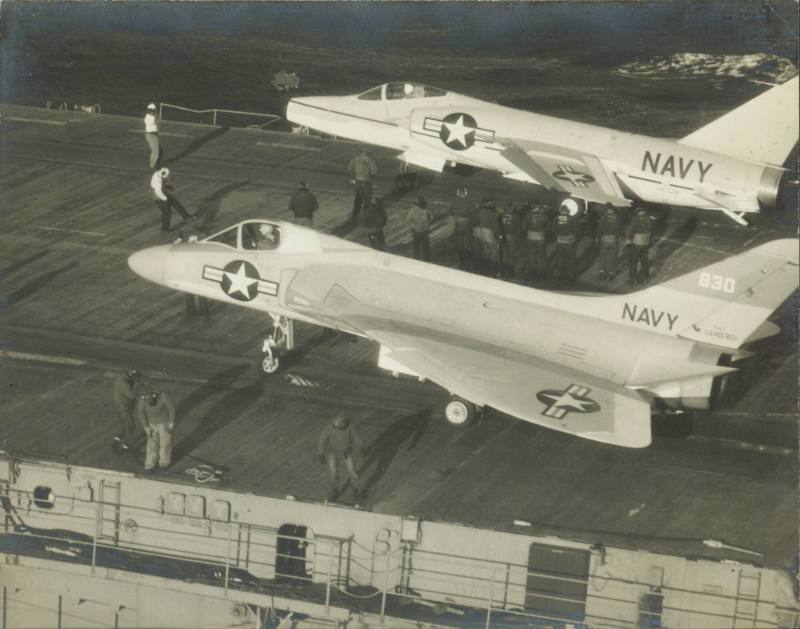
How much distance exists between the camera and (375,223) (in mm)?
32094

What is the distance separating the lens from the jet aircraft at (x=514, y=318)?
25.4m

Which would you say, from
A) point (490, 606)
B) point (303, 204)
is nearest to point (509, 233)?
point (303, 204)

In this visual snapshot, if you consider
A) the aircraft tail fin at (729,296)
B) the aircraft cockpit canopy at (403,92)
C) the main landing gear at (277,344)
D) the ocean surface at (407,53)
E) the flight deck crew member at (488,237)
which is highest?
the ocean surface at (407,53)

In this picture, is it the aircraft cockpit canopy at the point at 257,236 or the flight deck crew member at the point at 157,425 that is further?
the aircraft cockpit canopy at the point at 257,236

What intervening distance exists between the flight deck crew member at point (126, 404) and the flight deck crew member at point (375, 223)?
28.0 ft

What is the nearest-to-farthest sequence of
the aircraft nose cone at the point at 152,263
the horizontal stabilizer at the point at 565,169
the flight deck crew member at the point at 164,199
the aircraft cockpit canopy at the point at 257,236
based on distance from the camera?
the aircraft cockpit canopy at the point at 257,236 → the aircraft nose cone at the point at 152,263 → the flight deck crew member at the point at 164,199 → the horizontal stabilizer at the point at 565,169

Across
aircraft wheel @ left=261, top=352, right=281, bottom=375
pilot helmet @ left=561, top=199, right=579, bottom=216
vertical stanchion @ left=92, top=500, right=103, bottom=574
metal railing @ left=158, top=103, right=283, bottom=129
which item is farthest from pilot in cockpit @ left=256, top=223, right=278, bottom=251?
metal railing @ left=158, top=103, right=283, bottom=129

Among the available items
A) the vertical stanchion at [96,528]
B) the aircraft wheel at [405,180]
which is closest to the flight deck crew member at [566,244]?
the aircraft wheel at [405,180]

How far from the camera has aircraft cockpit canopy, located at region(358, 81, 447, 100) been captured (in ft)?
127

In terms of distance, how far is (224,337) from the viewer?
30875mm

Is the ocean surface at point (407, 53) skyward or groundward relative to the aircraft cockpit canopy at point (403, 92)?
skyward

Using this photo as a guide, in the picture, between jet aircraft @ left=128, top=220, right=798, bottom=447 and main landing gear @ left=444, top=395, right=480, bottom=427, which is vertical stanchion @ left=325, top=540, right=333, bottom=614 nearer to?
jet aircraft @ left=128, top=220, right=798, bottom=447

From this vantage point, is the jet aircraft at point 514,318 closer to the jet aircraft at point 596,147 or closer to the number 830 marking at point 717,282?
the number 830 marking at point 717,282

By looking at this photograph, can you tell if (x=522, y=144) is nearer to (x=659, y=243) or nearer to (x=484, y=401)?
(x=659, y=243)
